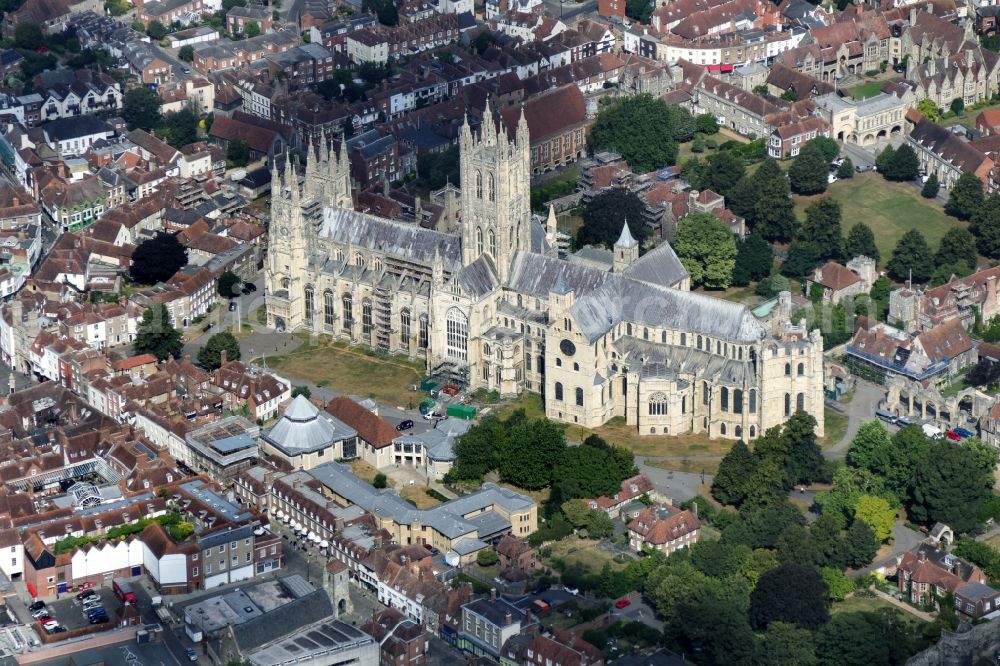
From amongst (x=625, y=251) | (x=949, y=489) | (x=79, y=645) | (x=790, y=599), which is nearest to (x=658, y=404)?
(x=625, y=251)

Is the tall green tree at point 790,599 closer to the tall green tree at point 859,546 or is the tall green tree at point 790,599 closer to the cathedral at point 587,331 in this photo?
the tall green tree at point 859,546

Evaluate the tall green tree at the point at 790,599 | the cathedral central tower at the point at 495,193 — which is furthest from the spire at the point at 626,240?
the tall green tree at the point at 790,599

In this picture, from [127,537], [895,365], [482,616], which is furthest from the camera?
[895,365]

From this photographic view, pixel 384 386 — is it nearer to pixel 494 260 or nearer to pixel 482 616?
pixel 494 260

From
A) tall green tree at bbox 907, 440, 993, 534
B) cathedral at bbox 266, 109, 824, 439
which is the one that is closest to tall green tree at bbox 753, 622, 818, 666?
tall green tree at bbox 907, 440, 993, 534

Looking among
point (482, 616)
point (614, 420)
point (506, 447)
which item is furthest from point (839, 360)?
point (482, 616)

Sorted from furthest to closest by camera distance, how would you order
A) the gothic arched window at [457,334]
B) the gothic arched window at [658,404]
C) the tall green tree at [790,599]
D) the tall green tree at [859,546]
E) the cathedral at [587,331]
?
the gothic arched window at [457,334], the gothic arched window at [658,404], the cathedral at [587,331], the tall green tree at [859,546], the tall green tree at [790,599]
